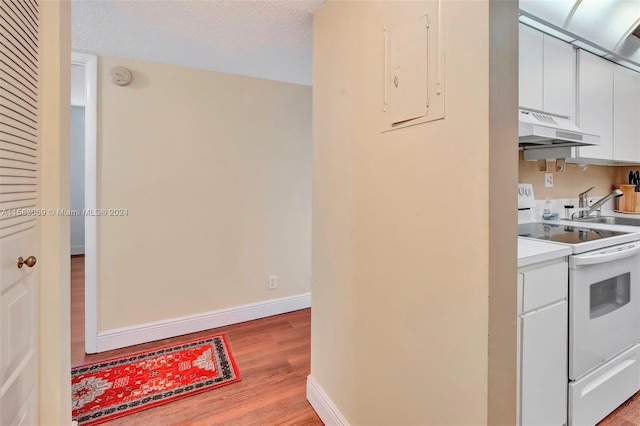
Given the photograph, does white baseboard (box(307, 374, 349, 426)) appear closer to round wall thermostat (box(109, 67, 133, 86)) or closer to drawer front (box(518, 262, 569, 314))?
drawer front (box(518, 262, 569, 314))

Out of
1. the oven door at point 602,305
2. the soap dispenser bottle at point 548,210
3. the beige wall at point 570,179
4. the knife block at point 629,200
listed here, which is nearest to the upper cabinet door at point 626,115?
the beige wall at point 570,179

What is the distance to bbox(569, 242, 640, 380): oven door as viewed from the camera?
52.2 inches

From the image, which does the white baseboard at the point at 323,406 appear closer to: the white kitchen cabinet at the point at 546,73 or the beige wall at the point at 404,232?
the beige wall at the point at 404,232

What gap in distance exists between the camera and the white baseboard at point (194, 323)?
2.24 meters

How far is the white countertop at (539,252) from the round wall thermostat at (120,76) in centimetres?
272

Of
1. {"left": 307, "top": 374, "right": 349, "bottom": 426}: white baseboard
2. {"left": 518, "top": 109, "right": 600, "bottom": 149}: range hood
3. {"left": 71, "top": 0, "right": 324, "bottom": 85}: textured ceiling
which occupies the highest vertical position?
{"left": 71, "top": 0, "right": 324, "bottom": 85}: textured ceiling

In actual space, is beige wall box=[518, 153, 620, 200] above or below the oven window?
above

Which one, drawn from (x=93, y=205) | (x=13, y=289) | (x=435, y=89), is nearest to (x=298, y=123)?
(x=93, y=205)

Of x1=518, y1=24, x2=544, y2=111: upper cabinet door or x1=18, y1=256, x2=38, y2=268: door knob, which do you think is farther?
x1=518, y1=24, x2=544, y2=111: upper cabinet door

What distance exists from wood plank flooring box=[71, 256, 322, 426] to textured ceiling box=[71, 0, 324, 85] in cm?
221

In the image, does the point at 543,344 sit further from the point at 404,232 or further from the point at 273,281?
the point at 273,281

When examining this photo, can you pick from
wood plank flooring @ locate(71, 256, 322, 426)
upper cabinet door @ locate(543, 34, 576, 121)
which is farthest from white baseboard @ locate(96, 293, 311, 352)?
upper cabinet door @ locate(543, 34, 576, 121)

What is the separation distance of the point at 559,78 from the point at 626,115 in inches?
40.3

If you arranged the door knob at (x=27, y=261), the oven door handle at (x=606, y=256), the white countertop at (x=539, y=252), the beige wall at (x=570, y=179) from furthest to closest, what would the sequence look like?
the beige wall at (x=570, y=179)
the oven door handle at (x=606, y=256)
the white countertop at (x=539, y=252)
the door knob at (x=27, y=261)
